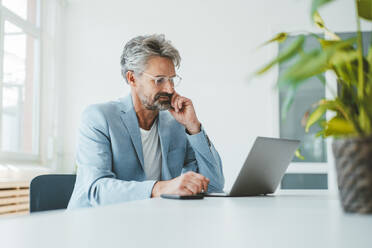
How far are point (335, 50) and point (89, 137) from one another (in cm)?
148

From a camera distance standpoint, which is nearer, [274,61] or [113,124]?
[274,61]

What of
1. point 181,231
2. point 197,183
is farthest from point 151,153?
point 181,231

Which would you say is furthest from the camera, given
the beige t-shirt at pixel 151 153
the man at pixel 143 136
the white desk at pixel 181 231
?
the beige t-shirt at pixel 151 153

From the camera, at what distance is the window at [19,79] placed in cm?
374

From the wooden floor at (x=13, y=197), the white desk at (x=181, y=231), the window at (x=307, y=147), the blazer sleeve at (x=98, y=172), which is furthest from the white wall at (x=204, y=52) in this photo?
the white desk at (x=181, y=231)

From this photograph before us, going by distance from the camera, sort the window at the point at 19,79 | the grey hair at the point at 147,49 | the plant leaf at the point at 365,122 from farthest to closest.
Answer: the window at the point at 19,79 → the grey hair at the point at 147,49 → the plant leaf at the point at 365,122

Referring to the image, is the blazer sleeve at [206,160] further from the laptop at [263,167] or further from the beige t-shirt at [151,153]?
the laptop at [263,167]

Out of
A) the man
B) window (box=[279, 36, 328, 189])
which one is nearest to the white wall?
window (box=[279, 36, 328, 189])

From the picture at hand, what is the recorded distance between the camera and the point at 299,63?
60 cm

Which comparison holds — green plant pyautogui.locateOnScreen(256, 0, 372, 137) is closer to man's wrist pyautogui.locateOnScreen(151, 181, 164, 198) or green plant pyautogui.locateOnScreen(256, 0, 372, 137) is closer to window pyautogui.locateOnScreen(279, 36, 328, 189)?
man's wrist pyautogui.locateOnScreen(151, 181, 164, 198)

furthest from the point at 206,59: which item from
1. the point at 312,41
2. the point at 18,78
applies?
the point at 18,78

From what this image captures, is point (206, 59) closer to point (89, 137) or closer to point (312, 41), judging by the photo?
point (312, 41)

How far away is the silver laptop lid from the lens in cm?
149

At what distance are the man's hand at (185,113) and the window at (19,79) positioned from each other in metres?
2.00
